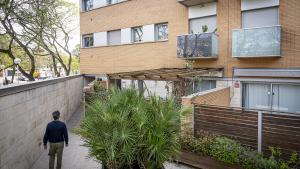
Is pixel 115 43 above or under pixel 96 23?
under

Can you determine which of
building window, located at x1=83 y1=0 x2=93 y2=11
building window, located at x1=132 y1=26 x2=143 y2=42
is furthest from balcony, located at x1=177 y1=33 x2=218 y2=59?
building window, located at x1=83 y1=0 x2=93 y2=11

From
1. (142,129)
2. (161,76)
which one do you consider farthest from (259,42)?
(142,129)

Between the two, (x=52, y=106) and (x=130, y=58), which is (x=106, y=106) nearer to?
(x=52, y=106)

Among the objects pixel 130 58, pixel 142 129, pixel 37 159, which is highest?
pixel 130 58

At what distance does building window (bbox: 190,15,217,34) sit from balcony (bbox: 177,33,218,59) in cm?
94

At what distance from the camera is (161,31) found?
18.1 metres

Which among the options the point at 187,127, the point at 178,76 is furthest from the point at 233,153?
the point at 178,76

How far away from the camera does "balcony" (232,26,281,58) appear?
12375mm

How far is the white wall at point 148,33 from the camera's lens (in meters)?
18.2

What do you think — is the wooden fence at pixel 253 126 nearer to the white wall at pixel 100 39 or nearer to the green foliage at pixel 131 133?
the green foliage at pixel 131 133

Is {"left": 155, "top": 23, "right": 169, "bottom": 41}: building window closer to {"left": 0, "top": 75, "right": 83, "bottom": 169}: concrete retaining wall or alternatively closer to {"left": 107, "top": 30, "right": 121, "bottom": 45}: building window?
{"left": 107, "top": 30, "right": 121, "bottom": 45}: building window

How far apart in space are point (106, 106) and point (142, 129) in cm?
102

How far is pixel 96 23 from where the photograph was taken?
22312mm

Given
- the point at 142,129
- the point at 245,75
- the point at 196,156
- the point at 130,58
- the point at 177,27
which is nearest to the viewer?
the point at 142,129
